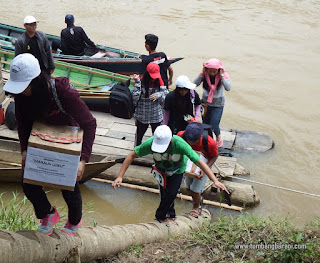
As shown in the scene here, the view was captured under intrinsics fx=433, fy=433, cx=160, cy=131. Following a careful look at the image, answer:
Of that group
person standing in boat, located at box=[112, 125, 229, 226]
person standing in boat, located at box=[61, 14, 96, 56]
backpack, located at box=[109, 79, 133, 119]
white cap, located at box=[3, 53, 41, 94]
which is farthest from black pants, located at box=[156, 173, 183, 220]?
person standing in boat, located at box=[61, 14, 96, 56]

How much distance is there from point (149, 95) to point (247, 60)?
8.05 m

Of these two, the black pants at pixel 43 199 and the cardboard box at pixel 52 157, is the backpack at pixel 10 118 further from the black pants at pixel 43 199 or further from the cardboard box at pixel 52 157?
the cardboard box at pixel 52 157

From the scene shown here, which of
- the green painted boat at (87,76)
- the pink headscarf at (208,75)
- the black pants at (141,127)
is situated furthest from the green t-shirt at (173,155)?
the green painted boat at (87,76)

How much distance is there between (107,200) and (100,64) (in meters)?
3.72

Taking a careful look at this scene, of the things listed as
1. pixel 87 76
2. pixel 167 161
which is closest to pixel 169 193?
pixel 167 161

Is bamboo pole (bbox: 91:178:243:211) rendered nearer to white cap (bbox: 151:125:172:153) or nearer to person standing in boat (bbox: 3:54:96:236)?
white cap (bbox: 151:125:172:153)

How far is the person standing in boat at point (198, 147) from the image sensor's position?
4566 millimetres

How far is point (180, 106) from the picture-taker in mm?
5480

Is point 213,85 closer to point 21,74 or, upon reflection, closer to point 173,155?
point 173,155

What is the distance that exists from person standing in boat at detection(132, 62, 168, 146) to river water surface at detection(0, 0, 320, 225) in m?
1.22

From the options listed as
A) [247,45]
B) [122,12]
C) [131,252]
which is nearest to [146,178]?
[131,252]

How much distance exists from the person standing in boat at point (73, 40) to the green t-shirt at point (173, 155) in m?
5.33

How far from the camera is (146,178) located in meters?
6.41

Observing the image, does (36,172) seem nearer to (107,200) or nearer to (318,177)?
(107,200)
